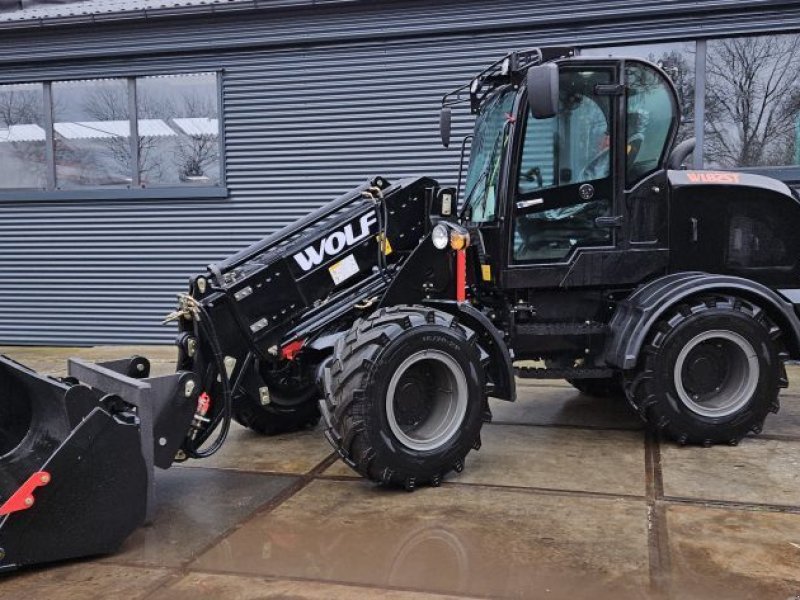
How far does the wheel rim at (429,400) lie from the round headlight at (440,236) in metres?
0.90

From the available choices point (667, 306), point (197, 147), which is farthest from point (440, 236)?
point (197, 147)

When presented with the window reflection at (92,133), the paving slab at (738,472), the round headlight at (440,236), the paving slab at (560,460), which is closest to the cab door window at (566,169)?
the round headlight at (440,236)

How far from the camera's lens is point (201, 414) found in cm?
443

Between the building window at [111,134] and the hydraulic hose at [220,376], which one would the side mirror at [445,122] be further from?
the building window at [111,134]

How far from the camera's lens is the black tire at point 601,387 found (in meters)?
6.48

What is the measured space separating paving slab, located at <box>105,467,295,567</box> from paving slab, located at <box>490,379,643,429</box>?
2327 millimetres

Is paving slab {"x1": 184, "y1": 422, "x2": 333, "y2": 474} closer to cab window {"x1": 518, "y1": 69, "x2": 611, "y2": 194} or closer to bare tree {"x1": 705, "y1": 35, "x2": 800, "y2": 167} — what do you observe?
cab window {"x1": 518, "y1": 69, "x2": 611, "y2": 194}

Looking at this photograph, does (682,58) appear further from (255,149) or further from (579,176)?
(255,149)

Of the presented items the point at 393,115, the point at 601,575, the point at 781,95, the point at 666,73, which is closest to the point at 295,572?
the point at 601,575

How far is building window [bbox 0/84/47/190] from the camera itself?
34.1 feet

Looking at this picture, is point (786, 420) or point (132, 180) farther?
point (132, 180)

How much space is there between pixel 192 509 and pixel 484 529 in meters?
1.67

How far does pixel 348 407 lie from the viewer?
4215 mm

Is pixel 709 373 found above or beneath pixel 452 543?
above
